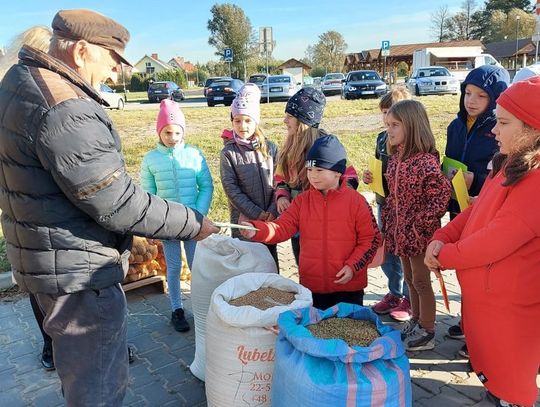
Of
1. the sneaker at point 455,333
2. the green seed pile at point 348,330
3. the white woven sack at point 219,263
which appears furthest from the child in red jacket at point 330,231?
the sneaker at point 455,333

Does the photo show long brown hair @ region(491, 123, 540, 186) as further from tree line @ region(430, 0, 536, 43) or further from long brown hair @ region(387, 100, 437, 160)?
tree line @ region(430, 0, 536, 43)

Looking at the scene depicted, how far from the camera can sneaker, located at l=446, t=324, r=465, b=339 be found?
3441 mm

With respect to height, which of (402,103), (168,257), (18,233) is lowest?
(168,257)

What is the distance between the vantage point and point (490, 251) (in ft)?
6.84

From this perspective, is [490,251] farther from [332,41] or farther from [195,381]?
[332,41]

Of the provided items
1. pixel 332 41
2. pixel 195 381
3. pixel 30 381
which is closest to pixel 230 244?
pixel 195 381

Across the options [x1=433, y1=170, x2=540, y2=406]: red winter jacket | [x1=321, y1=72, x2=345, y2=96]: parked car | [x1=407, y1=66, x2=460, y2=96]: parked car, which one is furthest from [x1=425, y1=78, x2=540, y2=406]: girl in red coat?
[x1=321, y1=72, x2=345, y2=96]: parked car

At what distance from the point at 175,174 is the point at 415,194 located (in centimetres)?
175

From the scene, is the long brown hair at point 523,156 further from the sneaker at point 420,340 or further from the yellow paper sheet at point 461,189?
the sneaker at point 420,340

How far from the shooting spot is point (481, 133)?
3.18 m

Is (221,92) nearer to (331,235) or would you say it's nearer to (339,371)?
(331,235)

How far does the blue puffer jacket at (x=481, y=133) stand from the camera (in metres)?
3.12

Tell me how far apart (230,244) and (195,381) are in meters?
0.95

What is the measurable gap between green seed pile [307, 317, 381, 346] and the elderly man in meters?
0.74
